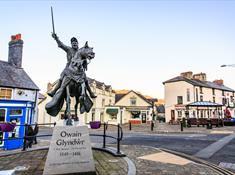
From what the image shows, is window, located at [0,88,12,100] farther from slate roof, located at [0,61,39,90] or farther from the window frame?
slate roof, located at [0,61,39,90]

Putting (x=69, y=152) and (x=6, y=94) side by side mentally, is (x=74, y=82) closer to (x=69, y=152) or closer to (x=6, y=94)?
(x=69, y=152)

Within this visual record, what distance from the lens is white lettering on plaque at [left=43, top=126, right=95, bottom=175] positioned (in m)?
5.22

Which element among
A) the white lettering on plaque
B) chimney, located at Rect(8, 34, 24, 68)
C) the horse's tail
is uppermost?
chimney, located at Rect(8, 34, 24, 68)

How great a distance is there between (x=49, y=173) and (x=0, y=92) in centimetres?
1230

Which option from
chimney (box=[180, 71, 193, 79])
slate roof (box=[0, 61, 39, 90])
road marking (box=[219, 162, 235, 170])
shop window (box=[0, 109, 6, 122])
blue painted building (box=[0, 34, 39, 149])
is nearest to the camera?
road marking (box=[219, 162, 235, 170])

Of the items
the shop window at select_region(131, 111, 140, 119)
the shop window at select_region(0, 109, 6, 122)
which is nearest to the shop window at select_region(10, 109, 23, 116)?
the shop window at select_region(0, 109, 6, 122)

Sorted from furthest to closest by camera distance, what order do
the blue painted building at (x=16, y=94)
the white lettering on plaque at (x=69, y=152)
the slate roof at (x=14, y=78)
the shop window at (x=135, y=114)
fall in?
the shop window at (x=135, y=114) < the slate roof at (x=14, y=78) < the blue painted building at (x=16, y=94) < the white lettering on plaque at (x=69, y=152)

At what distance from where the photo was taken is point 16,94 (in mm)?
15820

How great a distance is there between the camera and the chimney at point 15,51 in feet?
57.0

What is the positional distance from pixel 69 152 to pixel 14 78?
1386 cm

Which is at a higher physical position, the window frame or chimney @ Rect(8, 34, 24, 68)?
chimney @ Rect(8, 34, 24, 68)

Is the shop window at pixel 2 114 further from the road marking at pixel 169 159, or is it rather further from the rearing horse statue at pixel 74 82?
the road marking at pixel 169 159

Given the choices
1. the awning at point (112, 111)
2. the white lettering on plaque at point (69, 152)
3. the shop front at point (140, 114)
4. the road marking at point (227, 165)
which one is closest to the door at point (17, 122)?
the white lettering on plaque at point (69, 152)

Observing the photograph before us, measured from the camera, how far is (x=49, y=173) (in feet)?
A: 16.7
